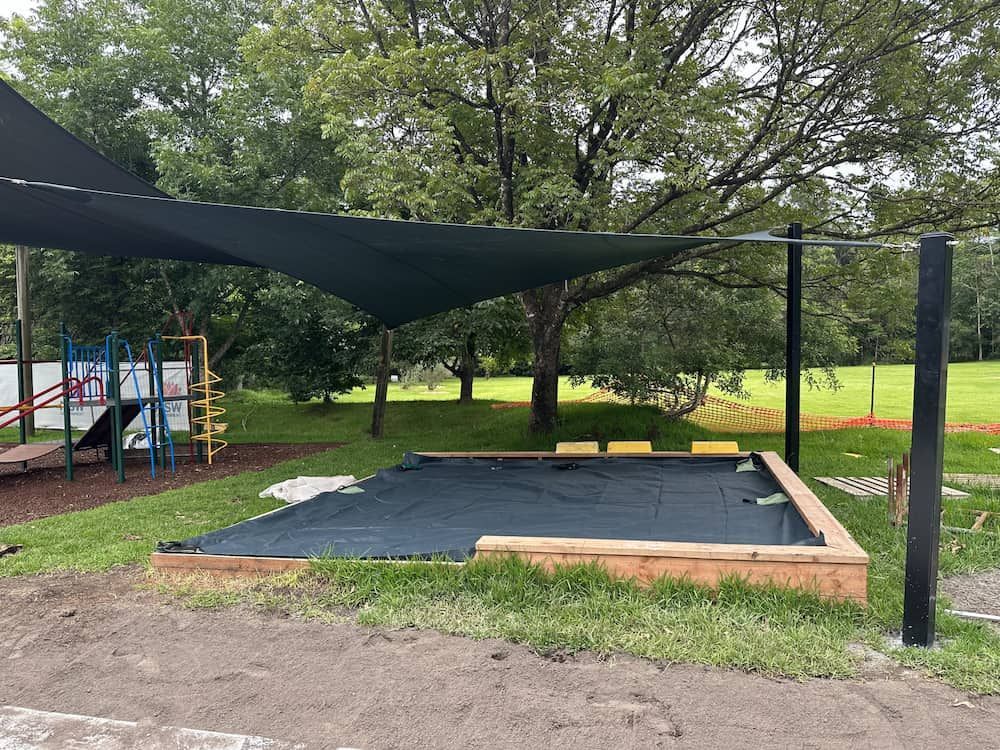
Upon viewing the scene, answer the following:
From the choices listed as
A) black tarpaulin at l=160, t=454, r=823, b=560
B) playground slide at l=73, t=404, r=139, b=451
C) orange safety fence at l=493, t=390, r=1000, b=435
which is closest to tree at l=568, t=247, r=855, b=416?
orange safety fence at l=493, t=390, r=1000, b=435

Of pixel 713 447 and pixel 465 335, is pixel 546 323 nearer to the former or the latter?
pixel 465 335

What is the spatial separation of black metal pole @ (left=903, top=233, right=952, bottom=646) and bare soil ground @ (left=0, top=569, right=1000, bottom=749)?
0.27 m

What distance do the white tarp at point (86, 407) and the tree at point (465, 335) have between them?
133 inches

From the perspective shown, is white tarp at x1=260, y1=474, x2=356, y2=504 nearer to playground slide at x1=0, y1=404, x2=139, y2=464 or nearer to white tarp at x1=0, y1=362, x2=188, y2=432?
playground slide at x1=0, y1=404, x2=139, y2=464

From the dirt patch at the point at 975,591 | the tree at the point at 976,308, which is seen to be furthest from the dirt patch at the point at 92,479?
the tree at the point at 976,308

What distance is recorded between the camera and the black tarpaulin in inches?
129

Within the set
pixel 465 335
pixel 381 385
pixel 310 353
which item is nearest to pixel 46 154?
pixel 381 385

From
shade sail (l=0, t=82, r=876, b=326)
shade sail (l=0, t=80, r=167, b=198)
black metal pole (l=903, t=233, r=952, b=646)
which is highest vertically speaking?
shade sail (l=0, t=80, r=167, b=198)

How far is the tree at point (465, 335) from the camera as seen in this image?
31.2 feet

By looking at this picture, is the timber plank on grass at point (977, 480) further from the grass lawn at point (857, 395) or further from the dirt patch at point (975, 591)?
the grass lawn at point (857, 395)

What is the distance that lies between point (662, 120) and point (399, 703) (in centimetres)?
490

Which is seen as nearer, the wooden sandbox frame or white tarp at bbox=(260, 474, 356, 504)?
the wooden sandbox frame

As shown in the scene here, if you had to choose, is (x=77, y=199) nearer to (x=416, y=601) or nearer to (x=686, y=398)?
(x=416, y=601)

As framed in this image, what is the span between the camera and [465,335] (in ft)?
33.7
